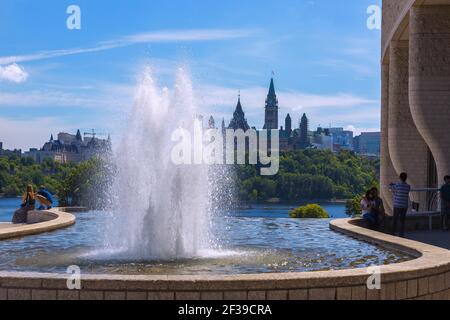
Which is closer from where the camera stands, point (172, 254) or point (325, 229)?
point (172, 254)

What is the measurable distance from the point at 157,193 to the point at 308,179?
10542 centimetres

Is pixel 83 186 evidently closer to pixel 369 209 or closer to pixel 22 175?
pixel 369 209

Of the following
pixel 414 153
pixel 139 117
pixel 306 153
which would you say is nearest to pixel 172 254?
pixel 139 117

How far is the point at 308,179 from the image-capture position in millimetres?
115062

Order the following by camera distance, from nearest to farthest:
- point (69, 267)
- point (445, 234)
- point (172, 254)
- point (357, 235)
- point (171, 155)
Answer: point (69, 267) < point (172, 254) < point (171, 155) < point (357, 235) < point (445, 234)

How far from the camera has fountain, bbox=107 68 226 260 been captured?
33.9 ft

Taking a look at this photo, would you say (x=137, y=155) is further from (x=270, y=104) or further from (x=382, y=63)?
(x=270, y=104)

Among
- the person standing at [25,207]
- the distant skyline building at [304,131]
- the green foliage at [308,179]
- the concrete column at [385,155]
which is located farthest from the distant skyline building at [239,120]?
the person standing at [25,207]

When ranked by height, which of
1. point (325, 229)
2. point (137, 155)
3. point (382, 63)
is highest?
point (382, 63)

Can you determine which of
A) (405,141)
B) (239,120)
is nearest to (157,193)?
(405,141)

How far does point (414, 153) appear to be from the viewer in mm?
24672

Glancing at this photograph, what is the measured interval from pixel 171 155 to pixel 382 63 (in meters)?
19.6

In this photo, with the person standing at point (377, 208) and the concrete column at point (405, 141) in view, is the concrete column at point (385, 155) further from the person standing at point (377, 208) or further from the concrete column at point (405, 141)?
the person standing at point (377, 208)

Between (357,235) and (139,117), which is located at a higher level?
(139,117)
